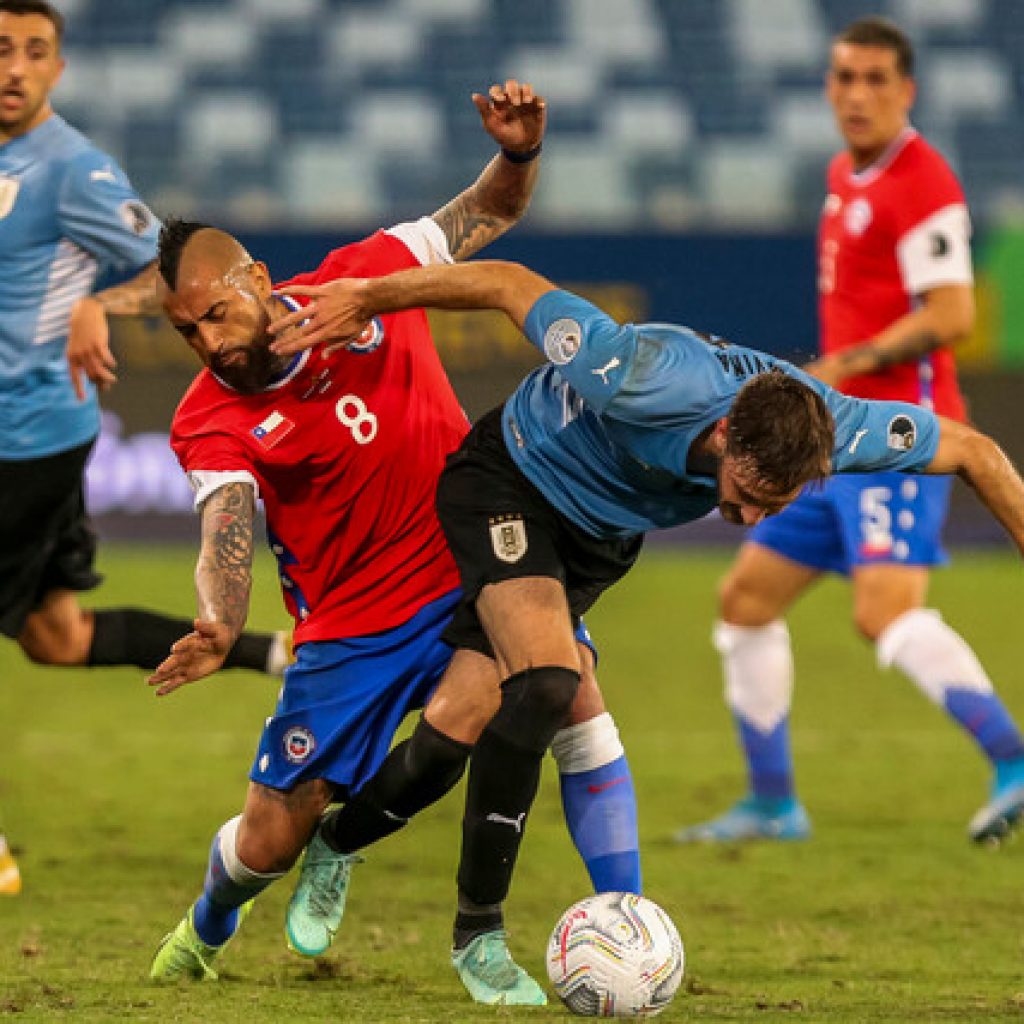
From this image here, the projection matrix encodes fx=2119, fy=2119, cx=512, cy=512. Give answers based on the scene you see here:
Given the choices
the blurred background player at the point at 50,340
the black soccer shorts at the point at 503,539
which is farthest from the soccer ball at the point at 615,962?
the blurred background player at the point at 50,340

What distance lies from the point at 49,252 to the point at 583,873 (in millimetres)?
2374

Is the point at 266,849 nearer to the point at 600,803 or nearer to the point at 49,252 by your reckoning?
the point at 600,803

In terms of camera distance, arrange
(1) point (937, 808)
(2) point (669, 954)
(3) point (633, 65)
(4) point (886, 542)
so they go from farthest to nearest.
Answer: (3) point (633, 65) → (1) point (937, 808) → (4) point (886, 542) → (2) point (669, 954)

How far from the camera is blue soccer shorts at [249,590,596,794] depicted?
4.76 metres

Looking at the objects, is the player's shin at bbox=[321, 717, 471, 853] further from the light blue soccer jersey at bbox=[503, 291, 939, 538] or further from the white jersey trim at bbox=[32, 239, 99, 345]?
the white jersey trim at bbox=[32, 239, 99, 345]

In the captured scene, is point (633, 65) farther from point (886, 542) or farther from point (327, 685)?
point (327, 685)

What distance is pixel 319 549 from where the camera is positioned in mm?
4902

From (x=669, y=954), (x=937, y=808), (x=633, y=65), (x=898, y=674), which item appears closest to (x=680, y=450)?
(x=669, y=954)

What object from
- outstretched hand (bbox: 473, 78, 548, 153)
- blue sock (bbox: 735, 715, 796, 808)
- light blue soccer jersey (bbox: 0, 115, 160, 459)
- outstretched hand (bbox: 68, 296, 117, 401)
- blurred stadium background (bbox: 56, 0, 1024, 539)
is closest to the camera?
outstretched hand (bbox: 473, 78, 548, 153)

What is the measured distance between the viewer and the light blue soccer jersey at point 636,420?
4242mm

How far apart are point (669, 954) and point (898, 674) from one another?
640 centimetres

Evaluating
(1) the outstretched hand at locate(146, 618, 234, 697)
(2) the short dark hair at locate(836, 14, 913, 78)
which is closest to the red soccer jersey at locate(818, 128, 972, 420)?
(2) the short dark hair at locate(836, 14, 913, 78)

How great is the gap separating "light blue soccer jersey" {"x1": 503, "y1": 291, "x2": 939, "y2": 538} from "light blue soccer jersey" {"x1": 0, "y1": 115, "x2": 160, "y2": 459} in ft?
5.98

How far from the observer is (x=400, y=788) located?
4.64 meters
